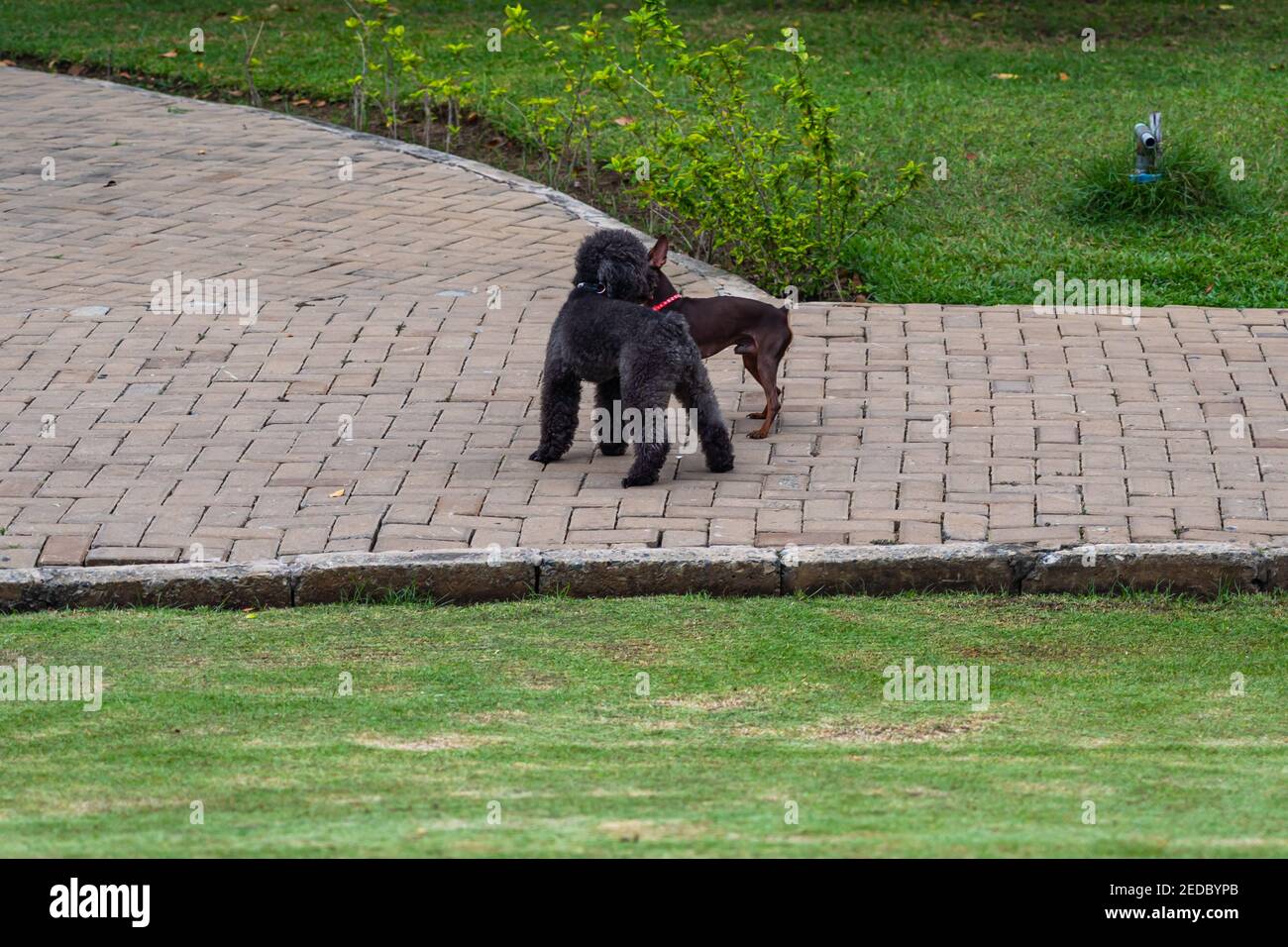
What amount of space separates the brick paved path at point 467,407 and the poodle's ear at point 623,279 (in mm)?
741

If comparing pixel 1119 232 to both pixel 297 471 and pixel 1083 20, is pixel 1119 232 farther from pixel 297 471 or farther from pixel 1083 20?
pixel 1083 20

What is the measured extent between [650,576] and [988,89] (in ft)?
30.7

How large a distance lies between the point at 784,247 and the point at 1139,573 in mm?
4112

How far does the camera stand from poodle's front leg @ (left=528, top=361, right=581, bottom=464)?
7.01 meters

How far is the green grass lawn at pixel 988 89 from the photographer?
1012cm

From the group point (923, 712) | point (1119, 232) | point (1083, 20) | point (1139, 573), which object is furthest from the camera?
point (1083, 20)

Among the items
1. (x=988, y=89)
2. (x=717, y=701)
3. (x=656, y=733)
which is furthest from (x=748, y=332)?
(x=988, y=89)

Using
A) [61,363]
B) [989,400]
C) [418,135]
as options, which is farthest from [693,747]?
[418,135]

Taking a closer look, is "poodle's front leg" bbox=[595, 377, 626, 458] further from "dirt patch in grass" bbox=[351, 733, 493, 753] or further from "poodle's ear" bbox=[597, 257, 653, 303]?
"dirt patch in grass" bbox=[351, 733, 493, 753]

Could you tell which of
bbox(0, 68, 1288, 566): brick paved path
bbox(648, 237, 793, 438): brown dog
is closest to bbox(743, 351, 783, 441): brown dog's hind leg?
bbox(648, 237, 793, 438): brown dog

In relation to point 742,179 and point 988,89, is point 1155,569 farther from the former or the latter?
point 988,89

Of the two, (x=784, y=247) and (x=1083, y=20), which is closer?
(x=784, y=247)

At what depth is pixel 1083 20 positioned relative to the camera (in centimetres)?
Result: 1689

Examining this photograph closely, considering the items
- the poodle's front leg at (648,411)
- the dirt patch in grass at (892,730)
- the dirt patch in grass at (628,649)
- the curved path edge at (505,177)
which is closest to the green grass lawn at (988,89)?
the curved path edge at (505,177)
